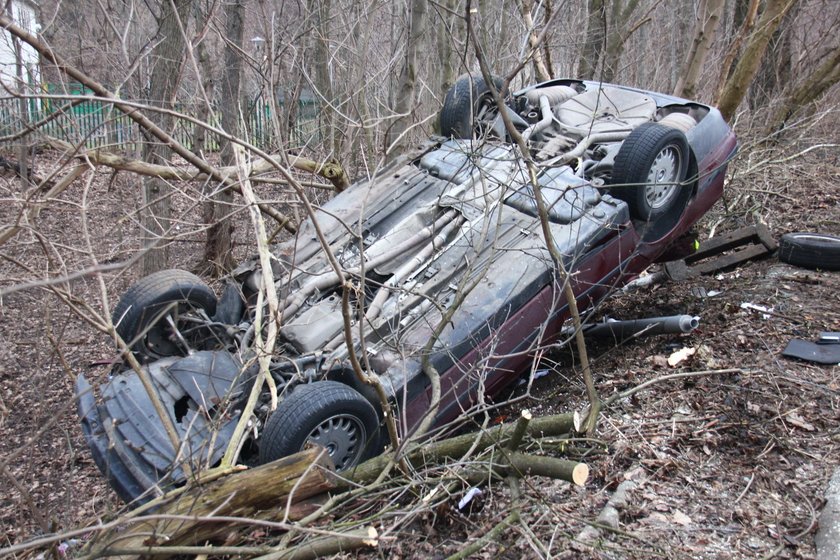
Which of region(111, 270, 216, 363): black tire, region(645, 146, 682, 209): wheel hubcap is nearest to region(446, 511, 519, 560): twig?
region(111, 270, 216, 363): black tire

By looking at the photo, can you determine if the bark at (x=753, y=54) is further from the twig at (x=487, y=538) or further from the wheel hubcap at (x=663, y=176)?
the twig at (x=487, y=538)

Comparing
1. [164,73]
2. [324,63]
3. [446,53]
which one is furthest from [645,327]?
[324,63]

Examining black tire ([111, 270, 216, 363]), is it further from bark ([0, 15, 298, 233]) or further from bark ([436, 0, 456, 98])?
bark ([436, 0, 456, 98])

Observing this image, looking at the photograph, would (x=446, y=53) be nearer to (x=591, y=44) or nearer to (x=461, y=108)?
(x=591, y=44)

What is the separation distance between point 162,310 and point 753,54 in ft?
23.8

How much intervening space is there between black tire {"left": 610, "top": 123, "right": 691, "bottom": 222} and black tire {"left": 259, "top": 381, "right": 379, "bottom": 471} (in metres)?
2.28

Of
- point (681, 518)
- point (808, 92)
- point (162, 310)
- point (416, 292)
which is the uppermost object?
point (808, 92)

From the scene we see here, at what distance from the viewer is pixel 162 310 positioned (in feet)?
14.9

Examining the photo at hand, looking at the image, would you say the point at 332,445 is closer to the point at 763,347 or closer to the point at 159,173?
the point at 763,347

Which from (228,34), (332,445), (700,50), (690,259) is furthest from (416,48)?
(332,445)

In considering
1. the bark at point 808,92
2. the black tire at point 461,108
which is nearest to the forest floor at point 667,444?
the black tire at point 461,108

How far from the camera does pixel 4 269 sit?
8.36 m

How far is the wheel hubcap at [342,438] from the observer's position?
3823 millimetres

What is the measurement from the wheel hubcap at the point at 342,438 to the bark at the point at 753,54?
666 centimetres
